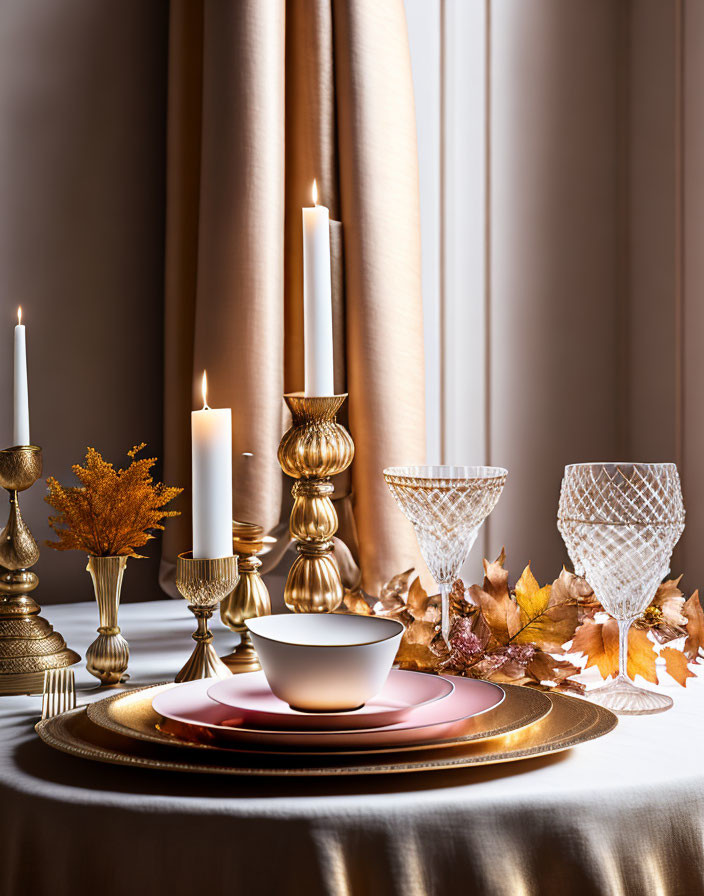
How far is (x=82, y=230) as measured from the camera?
131 cm

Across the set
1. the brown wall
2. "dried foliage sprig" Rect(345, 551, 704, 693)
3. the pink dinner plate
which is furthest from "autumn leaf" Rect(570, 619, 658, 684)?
the brown wall

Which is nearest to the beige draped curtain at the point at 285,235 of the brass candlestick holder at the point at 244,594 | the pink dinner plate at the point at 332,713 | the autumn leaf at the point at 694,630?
the brass candlestick holder at the point at 244,594

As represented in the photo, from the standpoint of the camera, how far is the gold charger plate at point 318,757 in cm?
51

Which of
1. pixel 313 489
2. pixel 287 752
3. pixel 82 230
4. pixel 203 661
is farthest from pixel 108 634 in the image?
pixel 82 230

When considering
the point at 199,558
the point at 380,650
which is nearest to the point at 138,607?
the point at 199,558

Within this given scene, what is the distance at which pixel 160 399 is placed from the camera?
138cm

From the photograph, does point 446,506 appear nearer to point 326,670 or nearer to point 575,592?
point 575,592

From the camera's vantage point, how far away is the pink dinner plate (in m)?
0.55

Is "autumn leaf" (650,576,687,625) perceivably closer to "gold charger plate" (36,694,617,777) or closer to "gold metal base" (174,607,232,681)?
"gold charger plate" (36,694,617,777)

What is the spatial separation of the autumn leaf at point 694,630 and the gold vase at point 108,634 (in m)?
0.49

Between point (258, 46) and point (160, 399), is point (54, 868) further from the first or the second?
point (258, 46)

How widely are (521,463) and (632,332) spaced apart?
32 cm

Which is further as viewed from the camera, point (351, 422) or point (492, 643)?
point (351, 422)

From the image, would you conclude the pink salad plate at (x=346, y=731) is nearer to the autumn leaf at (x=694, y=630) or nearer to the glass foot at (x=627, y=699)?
the glass foot at (x=627, y=699)
